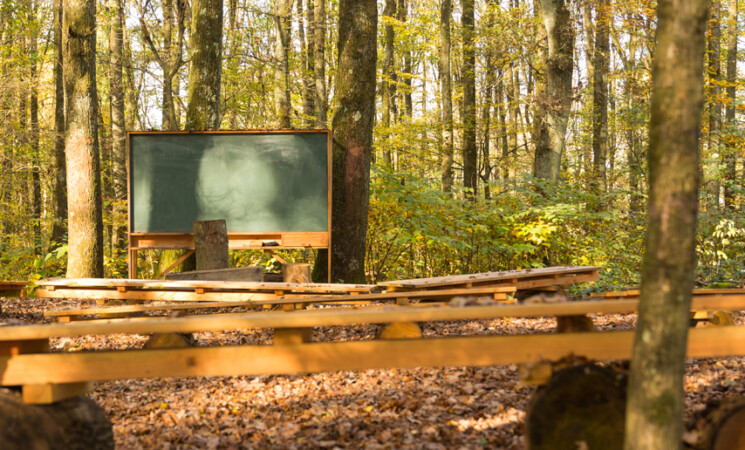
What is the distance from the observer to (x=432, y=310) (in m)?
3.12

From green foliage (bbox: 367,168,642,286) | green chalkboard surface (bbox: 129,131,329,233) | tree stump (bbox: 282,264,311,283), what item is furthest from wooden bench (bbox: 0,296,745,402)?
green foliage (bbox: 367,168,642,286)

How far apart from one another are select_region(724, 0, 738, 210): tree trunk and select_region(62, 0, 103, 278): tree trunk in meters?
11.9

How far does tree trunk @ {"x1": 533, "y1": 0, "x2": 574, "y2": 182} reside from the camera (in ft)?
41.0

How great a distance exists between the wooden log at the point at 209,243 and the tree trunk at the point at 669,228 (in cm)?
682

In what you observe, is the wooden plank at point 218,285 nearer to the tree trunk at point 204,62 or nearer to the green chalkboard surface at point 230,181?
the green chalkboard surface at point 230,181

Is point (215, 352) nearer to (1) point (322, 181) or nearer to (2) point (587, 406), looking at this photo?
(2) point (587, 406)

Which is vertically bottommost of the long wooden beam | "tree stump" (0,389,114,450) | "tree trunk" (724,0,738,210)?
"tree stump" (0,389,114,450)

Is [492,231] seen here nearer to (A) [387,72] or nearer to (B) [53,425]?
(A) [387,72]

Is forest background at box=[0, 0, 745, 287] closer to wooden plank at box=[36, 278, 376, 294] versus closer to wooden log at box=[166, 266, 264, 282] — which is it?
wooden plank at box=[36, 278, 376, 294]

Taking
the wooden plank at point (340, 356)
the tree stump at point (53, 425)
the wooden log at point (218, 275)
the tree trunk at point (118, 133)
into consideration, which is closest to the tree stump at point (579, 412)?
the wooden plank at point (340, 356)

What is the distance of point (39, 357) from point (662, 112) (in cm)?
323

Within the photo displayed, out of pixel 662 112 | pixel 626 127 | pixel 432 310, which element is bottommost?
pixel 432 310

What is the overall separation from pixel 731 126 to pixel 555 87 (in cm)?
424

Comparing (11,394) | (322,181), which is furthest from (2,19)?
(11,394)
